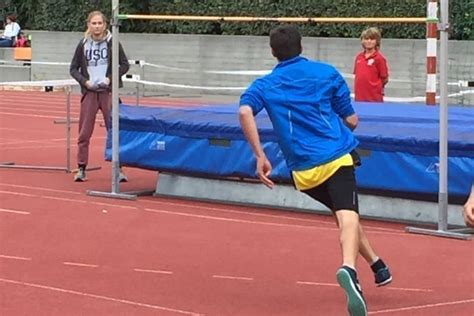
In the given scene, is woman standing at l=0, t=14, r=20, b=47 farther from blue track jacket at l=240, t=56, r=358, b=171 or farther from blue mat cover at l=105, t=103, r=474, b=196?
blue track jacket at l=240, t=56, r=358, b=171

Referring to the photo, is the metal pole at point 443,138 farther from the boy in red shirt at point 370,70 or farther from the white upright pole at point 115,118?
→ the boy in red shirt at point 370,70

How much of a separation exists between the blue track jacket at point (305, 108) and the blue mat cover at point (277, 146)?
2.88 metres

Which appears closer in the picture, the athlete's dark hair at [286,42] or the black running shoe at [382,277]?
the athlete's dark hair at [286,42]

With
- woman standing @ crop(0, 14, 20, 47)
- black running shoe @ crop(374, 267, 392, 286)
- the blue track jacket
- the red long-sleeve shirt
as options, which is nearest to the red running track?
black running shoe @ crop(374, 267, 392, 286)

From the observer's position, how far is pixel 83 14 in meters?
35.7

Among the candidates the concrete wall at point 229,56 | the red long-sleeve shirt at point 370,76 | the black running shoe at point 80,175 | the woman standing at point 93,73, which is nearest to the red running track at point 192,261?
the black running shoe at point 80,175

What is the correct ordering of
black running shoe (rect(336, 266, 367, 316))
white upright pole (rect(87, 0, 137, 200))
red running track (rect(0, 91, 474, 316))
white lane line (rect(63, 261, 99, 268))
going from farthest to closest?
1. white upright pole (rect(87, 0, 137, 200))
2. white lane line (rect(63, 261, 99, 268))
3. red running track (rect(0, 91, 474, 316))
4. black running shoe (rect(336, 266, 367, 316))

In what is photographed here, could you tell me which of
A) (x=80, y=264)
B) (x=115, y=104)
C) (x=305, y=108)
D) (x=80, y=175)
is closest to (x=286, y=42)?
(x=305, y=108)

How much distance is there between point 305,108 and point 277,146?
12.6 feet

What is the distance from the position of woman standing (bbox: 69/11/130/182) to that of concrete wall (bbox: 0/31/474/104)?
40.9 feet

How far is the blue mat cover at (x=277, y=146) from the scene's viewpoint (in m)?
10.4

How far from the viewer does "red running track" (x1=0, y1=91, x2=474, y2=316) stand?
7.66 metres

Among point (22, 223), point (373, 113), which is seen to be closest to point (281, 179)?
point (373, 113)

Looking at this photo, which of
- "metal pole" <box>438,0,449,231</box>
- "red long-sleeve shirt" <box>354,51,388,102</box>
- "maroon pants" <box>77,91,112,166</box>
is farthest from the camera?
"red long-sleeve shirt" <box>354,51,388,102</box>
